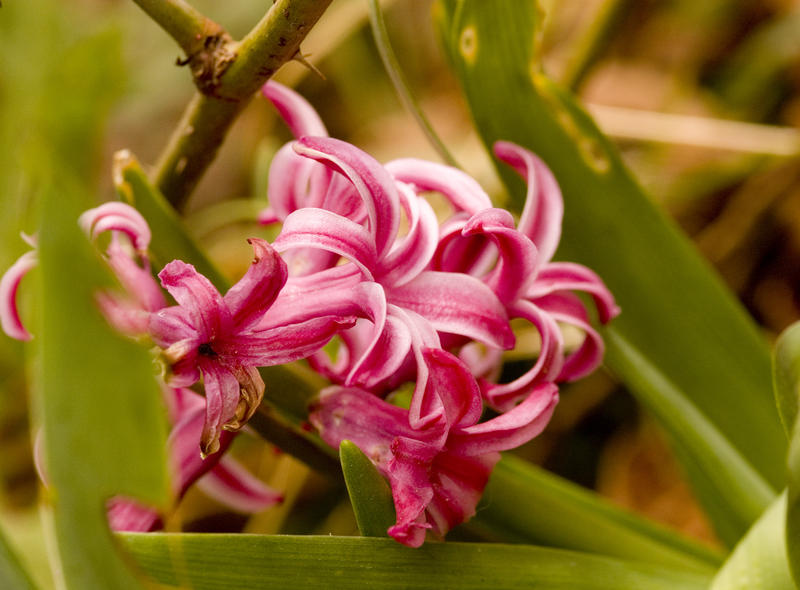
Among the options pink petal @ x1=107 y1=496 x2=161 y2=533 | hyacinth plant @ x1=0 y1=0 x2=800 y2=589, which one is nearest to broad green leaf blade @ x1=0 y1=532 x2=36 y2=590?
hyacinth plant @ x1=0 y1=0 x2=800 y2=589

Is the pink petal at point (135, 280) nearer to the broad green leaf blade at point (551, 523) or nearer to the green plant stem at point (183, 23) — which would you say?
the green plant stem at point (183, 23)

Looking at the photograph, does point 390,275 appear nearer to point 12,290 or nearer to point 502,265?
point 502,265

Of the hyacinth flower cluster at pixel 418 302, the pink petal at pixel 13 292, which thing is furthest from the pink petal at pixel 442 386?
the pink petal at pixel 13 292

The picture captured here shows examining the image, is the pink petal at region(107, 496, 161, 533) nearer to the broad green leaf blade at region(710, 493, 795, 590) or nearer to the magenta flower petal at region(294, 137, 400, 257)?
the magenta flower petal at region(294, 137, 400, 257)

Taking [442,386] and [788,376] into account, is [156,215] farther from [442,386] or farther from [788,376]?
[788,376]

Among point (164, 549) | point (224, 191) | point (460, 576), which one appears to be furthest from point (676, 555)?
point (224, 191)

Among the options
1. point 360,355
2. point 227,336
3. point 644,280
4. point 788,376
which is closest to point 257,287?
point 227,336
